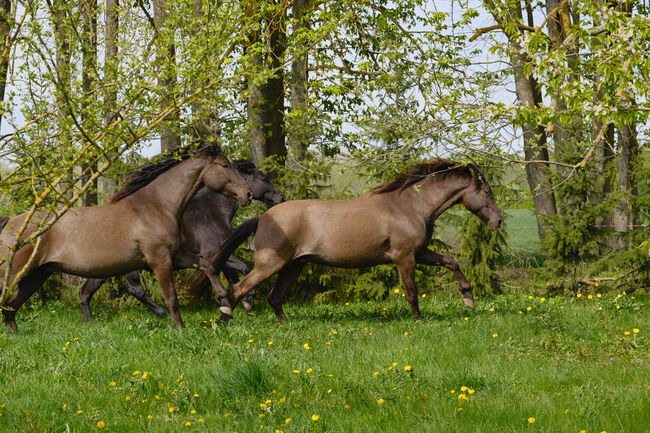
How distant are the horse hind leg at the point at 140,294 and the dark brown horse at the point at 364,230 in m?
1.97

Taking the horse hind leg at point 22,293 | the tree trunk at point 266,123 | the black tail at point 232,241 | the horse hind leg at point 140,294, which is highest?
the tree trunk at point 266,123

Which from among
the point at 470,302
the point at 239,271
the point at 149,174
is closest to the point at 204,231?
the point at 239,271

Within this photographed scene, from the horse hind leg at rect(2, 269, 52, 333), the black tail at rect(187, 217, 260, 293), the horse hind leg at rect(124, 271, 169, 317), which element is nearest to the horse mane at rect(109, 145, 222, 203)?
the black tail at rect(187, 217, 260, 293)

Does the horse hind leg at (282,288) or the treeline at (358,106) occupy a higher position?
the treeline at (358,106)

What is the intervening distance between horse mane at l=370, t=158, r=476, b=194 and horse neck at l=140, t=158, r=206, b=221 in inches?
98.7

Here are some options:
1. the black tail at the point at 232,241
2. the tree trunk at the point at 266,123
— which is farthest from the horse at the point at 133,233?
the tree trunk at the point at 266,123

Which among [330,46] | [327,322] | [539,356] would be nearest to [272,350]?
[327,322]

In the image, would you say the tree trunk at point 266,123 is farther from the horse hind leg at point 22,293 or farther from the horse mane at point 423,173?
the horse hind leg at point 22,293

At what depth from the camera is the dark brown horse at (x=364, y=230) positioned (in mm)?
9547

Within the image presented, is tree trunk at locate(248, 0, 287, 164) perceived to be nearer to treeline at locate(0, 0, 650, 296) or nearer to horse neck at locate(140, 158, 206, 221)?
treeline at locate(0, 0, 650, 296)

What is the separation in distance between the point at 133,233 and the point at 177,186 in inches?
34.0

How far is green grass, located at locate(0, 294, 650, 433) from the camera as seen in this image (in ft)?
17.3

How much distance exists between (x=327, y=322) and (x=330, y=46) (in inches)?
483

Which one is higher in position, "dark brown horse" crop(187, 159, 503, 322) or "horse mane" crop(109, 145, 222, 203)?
"horse mane" crop(109, 145, 222, 203)
